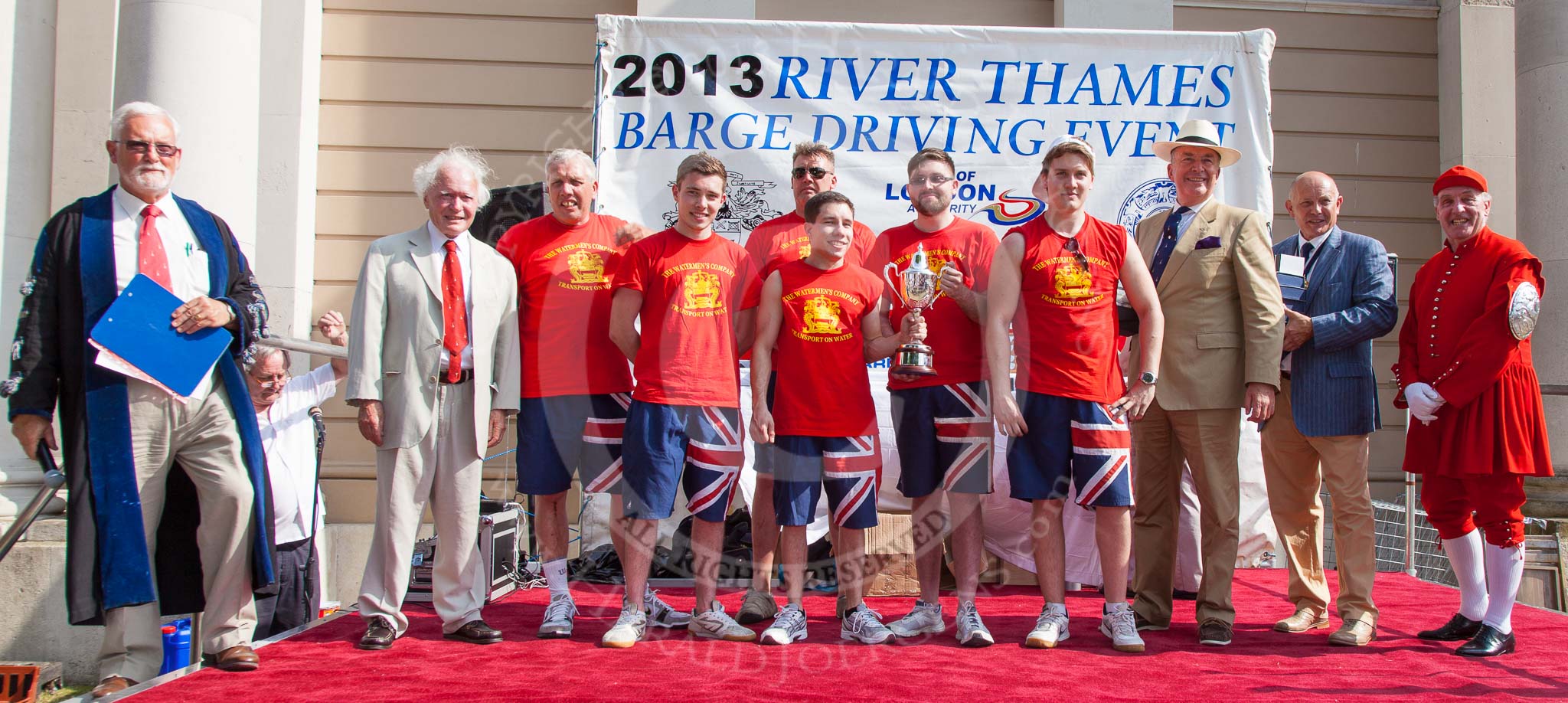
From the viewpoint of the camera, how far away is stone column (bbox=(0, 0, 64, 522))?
18.8 feet

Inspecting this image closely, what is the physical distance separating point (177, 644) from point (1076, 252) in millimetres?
3784

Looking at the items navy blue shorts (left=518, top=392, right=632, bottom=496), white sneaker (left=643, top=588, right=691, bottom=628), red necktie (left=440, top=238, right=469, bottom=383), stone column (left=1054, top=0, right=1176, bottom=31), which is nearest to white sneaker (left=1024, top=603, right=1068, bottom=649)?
white sneaker (left=643, top=588, right=691, bottom=628)

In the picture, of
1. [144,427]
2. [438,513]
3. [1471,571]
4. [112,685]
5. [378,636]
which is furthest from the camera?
[1471,571]

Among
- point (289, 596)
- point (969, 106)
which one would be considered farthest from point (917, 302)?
point (289, 596)

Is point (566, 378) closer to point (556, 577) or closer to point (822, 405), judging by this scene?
point (556, 577)

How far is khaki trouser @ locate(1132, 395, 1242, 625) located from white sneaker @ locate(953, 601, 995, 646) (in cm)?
70

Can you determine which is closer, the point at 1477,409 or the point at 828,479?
the point at 828,479

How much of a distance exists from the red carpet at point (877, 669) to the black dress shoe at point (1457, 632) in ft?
0.31

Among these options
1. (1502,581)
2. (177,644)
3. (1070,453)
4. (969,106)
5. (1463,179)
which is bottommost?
(177,644)

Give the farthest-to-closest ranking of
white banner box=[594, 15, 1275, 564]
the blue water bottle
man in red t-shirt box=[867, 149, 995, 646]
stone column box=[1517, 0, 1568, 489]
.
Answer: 1. stone column box=[1517, 0, 1568, 489]
2. white banner box=[594, 15, 1275, 564]
3. the blue water bottle
4. man in red t-shirt box=[867, 149, 995, 646]

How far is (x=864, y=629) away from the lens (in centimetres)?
371

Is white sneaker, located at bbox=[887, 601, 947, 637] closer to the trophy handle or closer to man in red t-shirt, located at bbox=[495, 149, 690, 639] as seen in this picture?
man in red t-shirt, located at bbox=[495, 149, 690, 639]

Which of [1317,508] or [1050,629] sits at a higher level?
[1317,508]

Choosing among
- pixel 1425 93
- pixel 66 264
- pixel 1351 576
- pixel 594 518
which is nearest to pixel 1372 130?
pixel 1425 93
